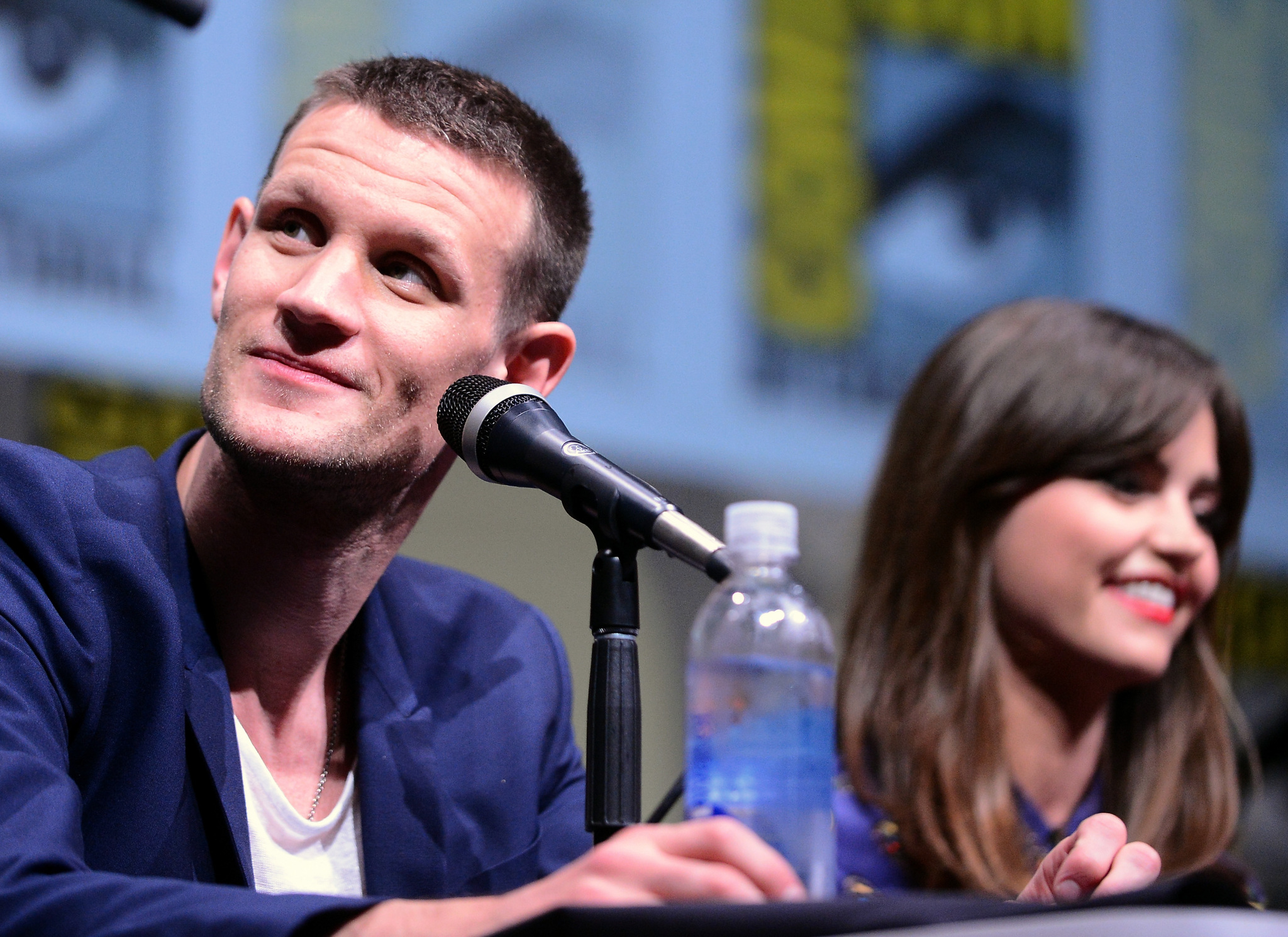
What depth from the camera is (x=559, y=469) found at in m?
1.06

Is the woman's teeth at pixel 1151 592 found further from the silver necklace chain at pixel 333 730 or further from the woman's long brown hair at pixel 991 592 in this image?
the silver necklace chain at pixel 333 730

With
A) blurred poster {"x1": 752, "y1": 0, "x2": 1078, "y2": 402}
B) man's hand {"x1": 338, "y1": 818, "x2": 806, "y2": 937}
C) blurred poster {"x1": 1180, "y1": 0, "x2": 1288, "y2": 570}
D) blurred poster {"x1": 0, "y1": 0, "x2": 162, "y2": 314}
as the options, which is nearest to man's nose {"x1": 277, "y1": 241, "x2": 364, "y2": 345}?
man's hand {"x1": 338, "y1": 818, "x2": 806, "y2": 937}

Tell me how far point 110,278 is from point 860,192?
5.12ft

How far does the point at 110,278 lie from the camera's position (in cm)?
215

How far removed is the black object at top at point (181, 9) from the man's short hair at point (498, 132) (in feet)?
0.45

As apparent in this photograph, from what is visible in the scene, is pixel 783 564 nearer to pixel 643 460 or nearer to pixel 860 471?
pixel 643 460

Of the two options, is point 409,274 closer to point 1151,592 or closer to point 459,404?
point 459,404

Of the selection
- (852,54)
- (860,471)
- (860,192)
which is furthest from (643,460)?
(852,54)

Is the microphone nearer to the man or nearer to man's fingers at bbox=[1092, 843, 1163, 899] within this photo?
the man

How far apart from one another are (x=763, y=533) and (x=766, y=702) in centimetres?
14

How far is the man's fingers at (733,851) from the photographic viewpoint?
77cm

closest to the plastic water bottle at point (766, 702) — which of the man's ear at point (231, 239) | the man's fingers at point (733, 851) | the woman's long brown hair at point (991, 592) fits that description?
the man's fingers at point (733, 851)

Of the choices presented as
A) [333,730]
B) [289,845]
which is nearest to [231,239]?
[333,730]

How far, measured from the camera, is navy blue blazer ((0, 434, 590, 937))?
34.3 inches
